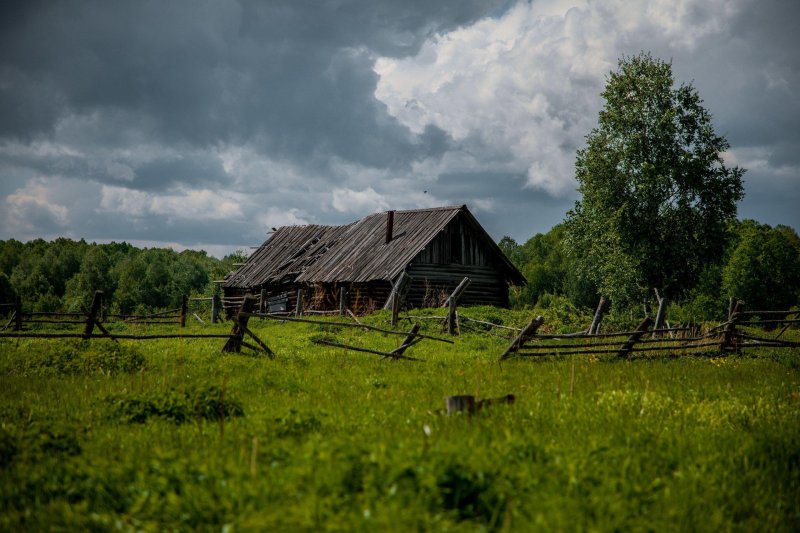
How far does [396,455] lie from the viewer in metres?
5.05

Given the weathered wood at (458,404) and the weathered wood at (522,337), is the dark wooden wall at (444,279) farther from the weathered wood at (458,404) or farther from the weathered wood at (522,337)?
the weathered wood at (458,404)

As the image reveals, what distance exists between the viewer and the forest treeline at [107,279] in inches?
3027

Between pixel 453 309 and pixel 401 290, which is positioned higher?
pixel 401 290

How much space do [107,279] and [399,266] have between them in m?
69.5

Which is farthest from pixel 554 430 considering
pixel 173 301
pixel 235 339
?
pixel 173 301

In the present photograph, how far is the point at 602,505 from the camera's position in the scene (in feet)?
15.3

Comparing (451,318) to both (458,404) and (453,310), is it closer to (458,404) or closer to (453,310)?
(453,310)

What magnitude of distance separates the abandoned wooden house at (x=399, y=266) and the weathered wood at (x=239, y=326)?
616 inches

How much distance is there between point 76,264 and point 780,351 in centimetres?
10062

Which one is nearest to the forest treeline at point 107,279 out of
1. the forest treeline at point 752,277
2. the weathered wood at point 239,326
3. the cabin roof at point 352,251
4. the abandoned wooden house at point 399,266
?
the cabin roof at point 352,251

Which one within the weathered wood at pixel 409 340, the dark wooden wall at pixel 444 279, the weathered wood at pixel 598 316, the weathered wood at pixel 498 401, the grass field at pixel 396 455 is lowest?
the grass field at pixel 396 455

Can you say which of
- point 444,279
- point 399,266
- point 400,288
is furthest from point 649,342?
point 444,279

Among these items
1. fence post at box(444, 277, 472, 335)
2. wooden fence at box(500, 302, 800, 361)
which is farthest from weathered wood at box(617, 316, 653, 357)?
fence post at box(444, 277, 472, 335)

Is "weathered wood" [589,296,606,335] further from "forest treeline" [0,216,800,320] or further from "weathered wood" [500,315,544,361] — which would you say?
Result: "forest treeline" [0,216,800,320]
